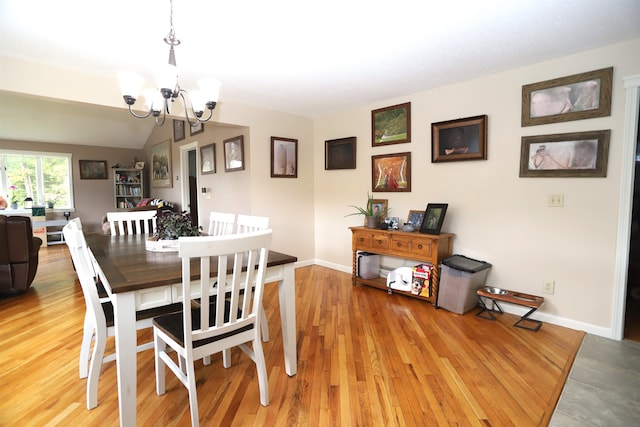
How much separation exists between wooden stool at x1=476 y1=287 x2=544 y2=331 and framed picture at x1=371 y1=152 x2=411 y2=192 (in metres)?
1.33

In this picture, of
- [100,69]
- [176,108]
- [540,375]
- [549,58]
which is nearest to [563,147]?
[549,58]

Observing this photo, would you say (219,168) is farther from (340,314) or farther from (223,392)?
(223,392)

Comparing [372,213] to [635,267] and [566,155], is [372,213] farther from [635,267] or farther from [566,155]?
[635,267]

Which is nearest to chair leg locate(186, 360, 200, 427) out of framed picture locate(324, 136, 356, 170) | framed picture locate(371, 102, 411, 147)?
framed picture locate(371, 102, 411, 147)

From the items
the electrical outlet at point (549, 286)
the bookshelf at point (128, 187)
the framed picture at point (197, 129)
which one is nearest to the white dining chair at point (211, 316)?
the electrical outlet at point (549, 286)

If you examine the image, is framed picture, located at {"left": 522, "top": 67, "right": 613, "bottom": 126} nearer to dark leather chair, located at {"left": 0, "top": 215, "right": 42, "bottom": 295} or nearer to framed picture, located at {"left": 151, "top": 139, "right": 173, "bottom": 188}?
dark leather chair, located at {"left": 0, "top": 215, "right": 42, "bottom": 295}

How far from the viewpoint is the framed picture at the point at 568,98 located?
7.84ft

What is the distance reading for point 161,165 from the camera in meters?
6.48

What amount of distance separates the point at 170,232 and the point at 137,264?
1.59ft

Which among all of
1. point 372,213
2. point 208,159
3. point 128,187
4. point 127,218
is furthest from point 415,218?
point 128,187

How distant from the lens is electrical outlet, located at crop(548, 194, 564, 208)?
2617mm

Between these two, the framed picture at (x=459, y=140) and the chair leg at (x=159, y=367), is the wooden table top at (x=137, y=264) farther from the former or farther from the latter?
the framed picture at (x=459, y=140)

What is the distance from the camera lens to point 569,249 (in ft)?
8.55

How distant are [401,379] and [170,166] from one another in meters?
5.62
